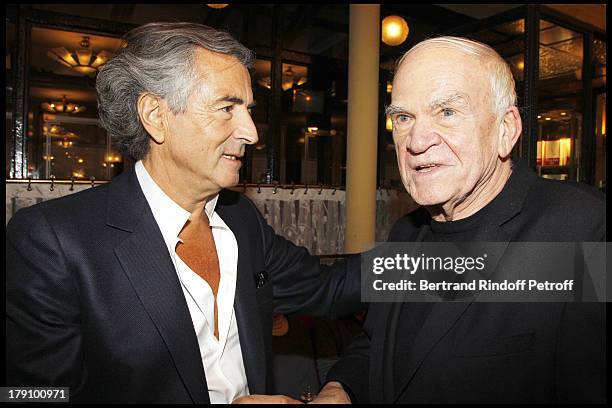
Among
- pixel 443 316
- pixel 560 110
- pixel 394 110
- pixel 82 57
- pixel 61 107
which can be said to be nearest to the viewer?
pixel 443 316

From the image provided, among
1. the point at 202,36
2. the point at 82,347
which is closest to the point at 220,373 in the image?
the point at 82,347

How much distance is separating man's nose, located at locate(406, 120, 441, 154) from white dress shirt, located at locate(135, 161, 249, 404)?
2.39ft

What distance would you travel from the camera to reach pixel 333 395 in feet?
4.61

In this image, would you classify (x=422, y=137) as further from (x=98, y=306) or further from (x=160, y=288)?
(x=98, y=306)

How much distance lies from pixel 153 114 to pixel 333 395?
1.07 meters

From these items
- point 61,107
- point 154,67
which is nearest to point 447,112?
point 154,67

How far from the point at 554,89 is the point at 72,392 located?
533 cm

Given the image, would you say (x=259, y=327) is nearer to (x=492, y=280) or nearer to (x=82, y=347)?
(x=82, y=347)

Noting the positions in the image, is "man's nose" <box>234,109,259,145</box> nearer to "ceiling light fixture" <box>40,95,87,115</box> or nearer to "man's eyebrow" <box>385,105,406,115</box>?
"man's eyebrow" <box>385,105,406,115</box>

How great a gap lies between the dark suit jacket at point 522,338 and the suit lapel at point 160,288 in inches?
23.7

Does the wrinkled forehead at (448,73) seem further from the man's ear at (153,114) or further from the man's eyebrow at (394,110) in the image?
the man's ear at (153,114)

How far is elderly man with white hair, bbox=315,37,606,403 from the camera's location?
1091 mm

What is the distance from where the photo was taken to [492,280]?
1183 mm

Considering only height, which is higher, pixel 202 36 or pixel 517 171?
pixel 202 36
